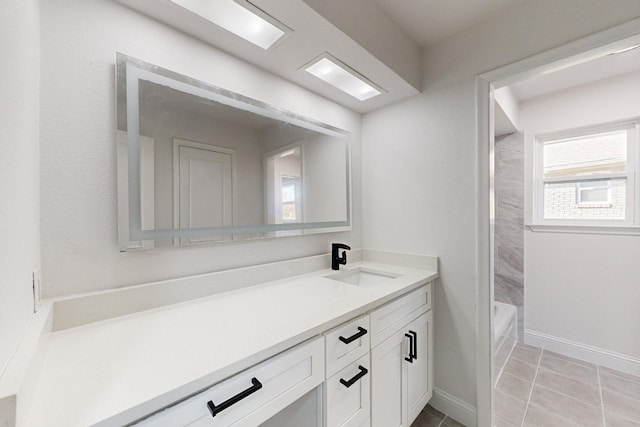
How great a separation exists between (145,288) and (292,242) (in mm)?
798

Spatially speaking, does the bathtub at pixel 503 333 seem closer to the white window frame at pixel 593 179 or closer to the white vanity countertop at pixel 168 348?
the white window frame at pixel 593 179

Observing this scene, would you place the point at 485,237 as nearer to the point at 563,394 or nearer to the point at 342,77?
the point at 342,77

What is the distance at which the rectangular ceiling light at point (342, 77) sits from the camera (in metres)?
1.41

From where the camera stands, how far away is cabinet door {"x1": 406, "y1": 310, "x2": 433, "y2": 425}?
1413 millimetres

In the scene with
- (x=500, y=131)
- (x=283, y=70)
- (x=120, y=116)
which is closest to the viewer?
(x=120, y=116)

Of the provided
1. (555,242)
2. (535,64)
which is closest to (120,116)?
(535,64)

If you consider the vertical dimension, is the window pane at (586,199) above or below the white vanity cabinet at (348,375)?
above

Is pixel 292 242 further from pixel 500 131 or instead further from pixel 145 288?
pixel 500 131

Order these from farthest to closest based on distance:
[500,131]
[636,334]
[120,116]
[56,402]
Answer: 1. [500,131]
2. [636,334]
3. [120,116]
4. [56,402]

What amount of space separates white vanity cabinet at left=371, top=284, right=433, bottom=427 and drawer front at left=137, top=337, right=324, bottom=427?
40 cm

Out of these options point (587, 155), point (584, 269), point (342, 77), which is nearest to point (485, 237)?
point (342, 77)

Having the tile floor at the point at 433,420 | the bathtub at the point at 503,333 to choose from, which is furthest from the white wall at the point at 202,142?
the bathtub at the point at 503,333

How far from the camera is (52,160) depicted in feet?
2.89

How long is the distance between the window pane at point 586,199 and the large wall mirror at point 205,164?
2.32 meters
